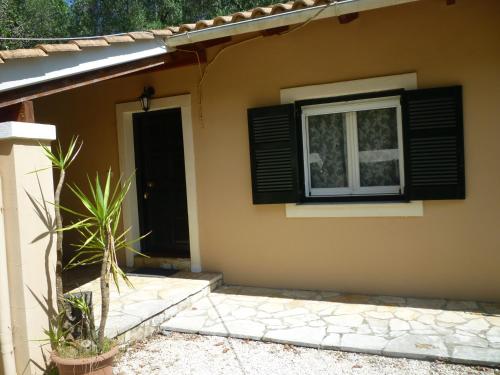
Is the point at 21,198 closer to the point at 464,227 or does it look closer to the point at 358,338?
the point at 358,338

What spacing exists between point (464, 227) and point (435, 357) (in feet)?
5.88

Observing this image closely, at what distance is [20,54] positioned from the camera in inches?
133

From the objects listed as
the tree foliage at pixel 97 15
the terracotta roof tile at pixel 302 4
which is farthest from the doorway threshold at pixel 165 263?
the tree foliage at pixel 97 15

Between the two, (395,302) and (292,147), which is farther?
(292,147)

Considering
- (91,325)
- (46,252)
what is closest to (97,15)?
(46,252)

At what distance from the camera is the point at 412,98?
4941 mm

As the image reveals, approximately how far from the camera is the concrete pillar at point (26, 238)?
3424mm

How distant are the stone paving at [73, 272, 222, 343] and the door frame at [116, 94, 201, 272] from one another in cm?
50

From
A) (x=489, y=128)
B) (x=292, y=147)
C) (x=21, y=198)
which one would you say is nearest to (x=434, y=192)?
(x=489, y=128)

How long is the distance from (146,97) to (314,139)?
8.60 feet

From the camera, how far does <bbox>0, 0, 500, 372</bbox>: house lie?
479cm

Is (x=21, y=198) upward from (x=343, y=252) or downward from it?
upward

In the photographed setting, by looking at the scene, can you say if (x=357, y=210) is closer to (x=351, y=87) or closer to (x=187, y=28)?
(x=351, y=87)

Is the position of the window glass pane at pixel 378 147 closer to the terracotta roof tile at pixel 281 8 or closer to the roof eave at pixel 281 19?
the roof eave at pixel 281 19
